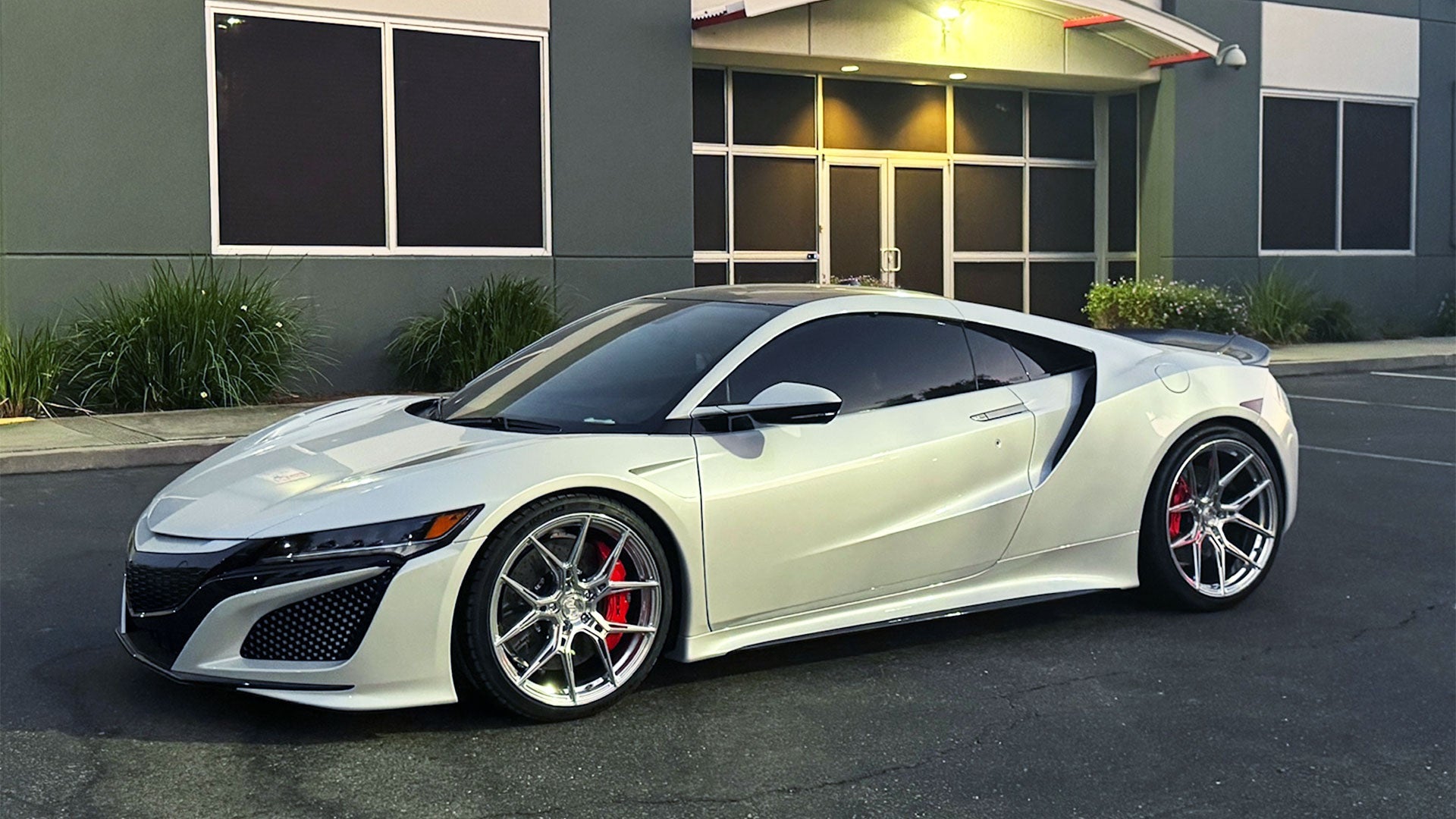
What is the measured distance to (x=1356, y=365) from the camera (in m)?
17.9

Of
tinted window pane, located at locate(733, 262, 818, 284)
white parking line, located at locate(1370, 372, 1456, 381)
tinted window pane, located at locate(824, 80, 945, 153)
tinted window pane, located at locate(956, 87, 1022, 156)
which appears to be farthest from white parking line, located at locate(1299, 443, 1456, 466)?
tinted window pane, located at locate(956, 87, 1022, 156)

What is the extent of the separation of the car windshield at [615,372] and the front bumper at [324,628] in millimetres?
914

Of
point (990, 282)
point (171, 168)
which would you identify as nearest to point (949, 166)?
point (990, 282)

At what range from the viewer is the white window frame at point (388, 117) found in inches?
552

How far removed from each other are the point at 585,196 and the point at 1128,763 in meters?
12.4

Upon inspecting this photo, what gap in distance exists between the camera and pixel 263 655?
446cm

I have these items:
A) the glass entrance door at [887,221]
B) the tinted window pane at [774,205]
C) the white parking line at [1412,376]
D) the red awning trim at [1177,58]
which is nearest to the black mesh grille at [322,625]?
the tinted window pane at [774,205]

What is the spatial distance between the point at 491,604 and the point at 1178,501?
9.68 ft

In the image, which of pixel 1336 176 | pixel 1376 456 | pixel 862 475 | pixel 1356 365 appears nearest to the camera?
A: pixel 862 475

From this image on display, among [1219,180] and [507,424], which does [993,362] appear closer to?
[507,424]

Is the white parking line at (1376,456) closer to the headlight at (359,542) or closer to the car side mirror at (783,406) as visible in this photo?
the car side mirror at (783,406)

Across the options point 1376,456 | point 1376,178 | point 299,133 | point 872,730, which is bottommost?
point 872,730

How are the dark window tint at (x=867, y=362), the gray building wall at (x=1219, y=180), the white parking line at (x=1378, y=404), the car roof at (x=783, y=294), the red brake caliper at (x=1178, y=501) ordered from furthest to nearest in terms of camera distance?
the gray building wall at (x=1219, y=180) < the white parking line at (x=1378, y=404) < the red brake caliper at (x=1178, y=501) < the car roof at (x=783, y=294) < the dark window tint at (x=867, y=362)

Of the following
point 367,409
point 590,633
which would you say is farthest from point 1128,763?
point 367,409
